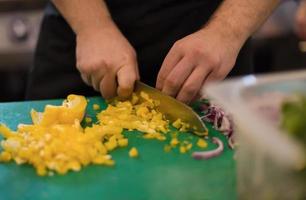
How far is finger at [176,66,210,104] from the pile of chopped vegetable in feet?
0.17

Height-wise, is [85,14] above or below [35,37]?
above

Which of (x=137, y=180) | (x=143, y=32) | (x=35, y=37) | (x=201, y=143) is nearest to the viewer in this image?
(x=137, y=180)

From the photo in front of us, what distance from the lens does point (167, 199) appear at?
0.66 meters

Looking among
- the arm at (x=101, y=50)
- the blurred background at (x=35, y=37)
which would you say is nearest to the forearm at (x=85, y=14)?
the arm at (x=101, y=50)

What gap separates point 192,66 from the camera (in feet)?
2.97

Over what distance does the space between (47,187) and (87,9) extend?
0.47 meters

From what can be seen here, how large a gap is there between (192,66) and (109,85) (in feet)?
0.53

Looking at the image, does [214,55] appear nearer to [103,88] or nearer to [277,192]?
[103,88]

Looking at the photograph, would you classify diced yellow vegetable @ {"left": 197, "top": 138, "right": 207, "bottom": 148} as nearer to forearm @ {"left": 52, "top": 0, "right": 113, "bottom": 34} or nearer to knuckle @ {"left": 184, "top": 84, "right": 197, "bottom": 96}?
knuckle @ {"left": 184, "top": 84, "right": 197, "bottom": 96}

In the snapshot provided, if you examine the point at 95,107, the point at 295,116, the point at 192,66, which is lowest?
the point at 95,107

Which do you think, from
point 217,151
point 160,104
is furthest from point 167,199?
point 160,104

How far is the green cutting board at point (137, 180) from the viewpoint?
671 millimetres

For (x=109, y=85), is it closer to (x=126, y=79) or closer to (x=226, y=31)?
(x=126, y=79)

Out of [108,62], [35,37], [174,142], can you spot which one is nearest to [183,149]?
[174,142]
